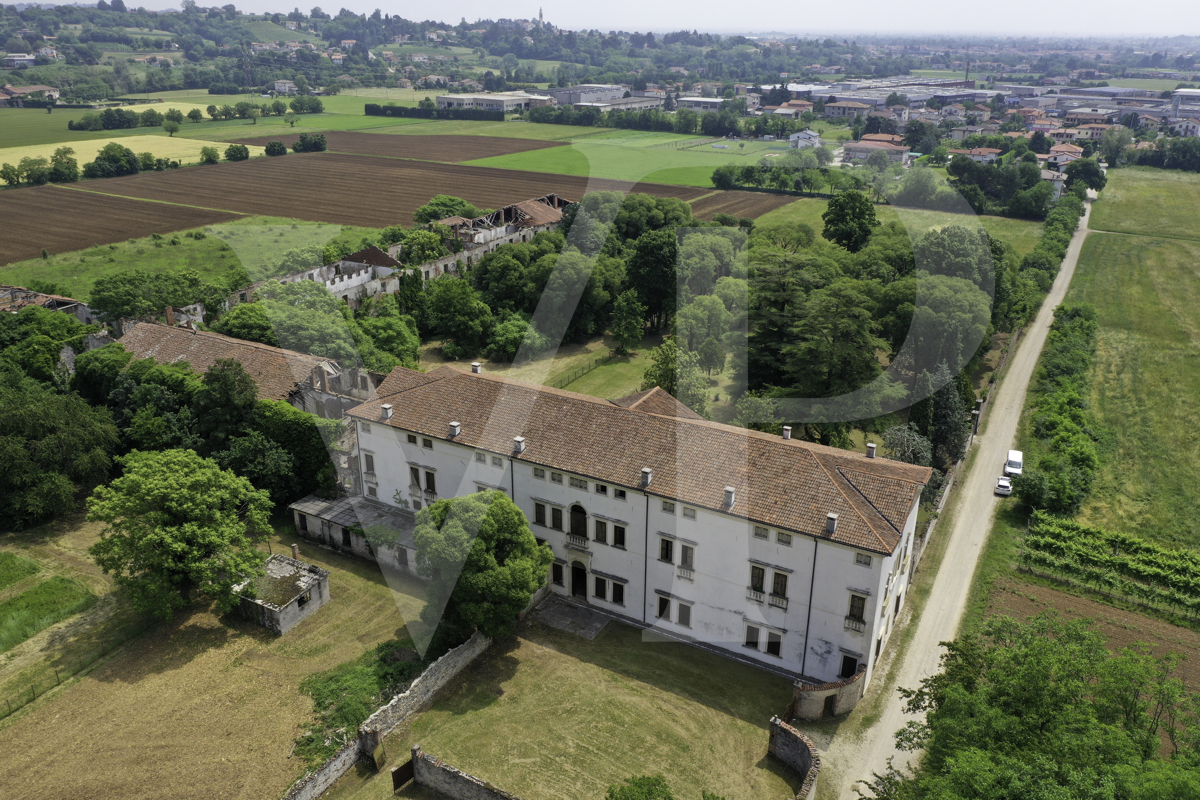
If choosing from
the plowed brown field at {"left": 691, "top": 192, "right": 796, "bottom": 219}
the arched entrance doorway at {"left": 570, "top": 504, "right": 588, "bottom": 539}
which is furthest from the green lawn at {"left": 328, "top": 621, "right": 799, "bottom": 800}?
the plowed brown field at {"left": 691, "top": 192, "right": 796, "bottom": 219}

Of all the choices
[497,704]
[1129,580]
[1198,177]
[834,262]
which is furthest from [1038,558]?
[1198,177]

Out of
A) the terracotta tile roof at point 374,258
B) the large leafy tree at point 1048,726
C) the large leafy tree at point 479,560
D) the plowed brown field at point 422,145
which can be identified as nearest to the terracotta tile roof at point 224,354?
the large leafy tree at point 479,560

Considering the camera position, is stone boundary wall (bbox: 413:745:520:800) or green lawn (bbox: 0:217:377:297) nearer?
stone boundary wall (bbox: 413:745:520:800)

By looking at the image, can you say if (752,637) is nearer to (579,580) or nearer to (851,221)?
(579,580)

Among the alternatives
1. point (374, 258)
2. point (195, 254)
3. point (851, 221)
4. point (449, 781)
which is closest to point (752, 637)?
point (449, 781)

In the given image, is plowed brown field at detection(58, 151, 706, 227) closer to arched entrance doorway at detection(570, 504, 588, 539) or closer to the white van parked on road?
the white van parked on road

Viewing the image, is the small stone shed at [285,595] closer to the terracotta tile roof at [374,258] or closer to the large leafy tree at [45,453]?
the large leafy tree at [45,453]

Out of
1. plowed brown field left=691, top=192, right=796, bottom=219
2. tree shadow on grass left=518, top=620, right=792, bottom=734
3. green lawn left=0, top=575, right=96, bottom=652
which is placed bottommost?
tree shadow on grass left=518, top=620, right=792, bottom=734
